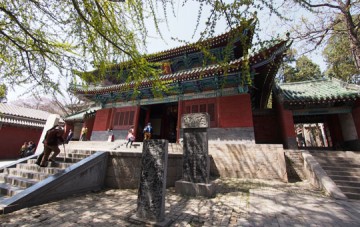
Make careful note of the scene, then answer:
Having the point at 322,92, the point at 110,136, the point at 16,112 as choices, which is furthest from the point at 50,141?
the point at 16,112

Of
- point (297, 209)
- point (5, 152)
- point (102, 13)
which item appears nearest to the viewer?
point (102, 13)

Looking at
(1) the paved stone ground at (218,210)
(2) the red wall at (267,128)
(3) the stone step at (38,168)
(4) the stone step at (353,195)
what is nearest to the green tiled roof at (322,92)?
(2) the red wall at (267,128)

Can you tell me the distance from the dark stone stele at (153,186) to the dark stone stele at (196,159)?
1825 mm

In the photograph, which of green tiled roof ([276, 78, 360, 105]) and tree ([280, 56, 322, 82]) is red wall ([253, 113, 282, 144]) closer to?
green tiled roof ([276, 78, 360, 105])

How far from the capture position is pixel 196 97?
9867 millimetres

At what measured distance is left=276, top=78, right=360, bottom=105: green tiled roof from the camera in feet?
26.9

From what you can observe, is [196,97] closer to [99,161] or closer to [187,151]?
[187,151]

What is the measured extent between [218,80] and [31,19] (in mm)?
7431

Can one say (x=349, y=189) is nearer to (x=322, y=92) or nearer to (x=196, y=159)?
(x=196, y=159)

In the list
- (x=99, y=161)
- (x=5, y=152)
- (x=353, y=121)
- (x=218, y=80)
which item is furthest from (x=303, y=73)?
(x=5, y=152)

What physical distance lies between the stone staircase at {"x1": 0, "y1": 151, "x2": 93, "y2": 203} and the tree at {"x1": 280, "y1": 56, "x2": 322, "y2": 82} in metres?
24.0

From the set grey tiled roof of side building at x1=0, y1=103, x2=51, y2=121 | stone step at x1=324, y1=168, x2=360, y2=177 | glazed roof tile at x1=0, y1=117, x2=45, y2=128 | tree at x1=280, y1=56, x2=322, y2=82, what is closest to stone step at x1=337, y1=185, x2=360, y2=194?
stone step at x1=324, y1=168, x2=360, y2=177

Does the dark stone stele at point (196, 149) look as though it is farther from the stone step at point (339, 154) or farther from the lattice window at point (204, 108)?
the stone step at point (339, 154)

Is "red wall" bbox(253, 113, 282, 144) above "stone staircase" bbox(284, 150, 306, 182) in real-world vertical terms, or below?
above
